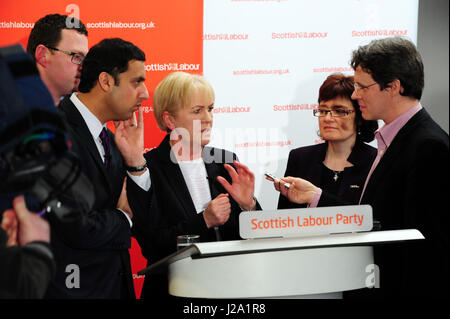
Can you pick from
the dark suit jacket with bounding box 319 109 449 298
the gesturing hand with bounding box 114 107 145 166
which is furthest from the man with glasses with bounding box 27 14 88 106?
the dark suit jacket with bounding box 319 109 449 298

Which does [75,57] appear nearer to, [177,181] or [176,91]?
[176,91]

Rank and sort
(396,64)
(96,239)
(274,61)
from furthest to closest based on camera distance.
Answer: (274,61), (396,64), (96,239)

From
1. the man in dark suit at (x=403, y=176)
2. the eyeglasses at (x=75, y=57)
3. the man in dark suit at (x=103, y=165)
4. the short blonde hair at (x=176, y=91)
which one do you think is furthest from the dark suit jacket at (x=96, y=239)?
the man in dark suit at (x=403, y=176)

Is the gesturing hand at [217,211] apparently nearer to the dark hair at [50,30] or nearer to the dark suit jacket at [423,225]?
the dark suit jacket at [423,225]

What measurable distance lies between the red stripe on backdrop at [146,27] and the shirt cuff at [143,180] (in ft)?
2.36

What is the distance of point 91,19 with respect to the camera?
3318 mm

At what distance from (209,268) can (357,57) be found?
1699mm

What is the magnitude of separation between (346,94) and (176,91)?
110 cm

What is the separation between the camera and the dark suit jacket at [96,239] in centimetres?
245

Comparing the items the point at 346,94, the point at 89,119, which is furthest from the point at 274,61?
the point at 89,119

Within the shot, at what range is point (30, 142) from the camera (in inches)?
72.8
